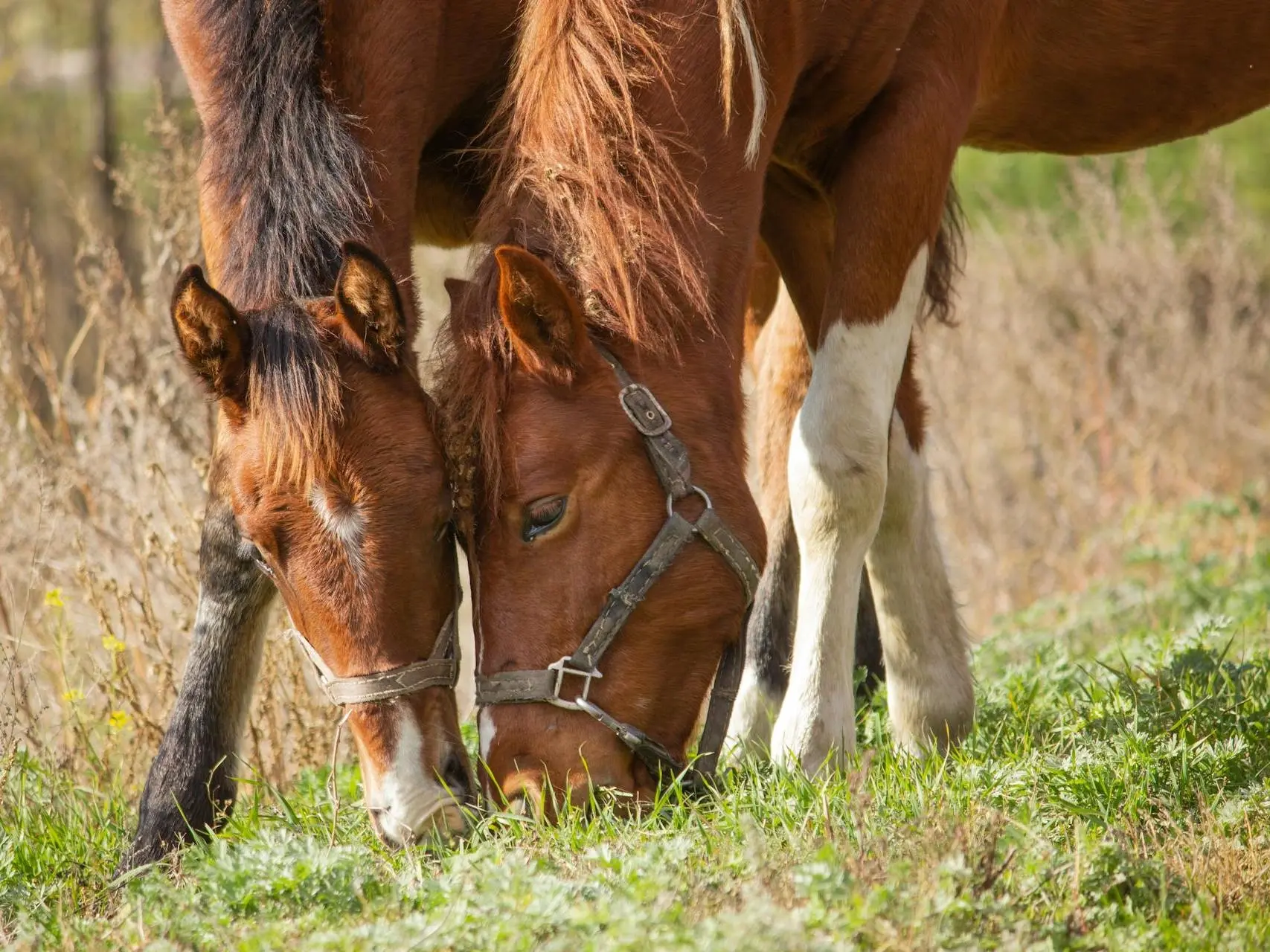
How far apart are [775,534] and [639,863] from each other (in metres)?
1.91

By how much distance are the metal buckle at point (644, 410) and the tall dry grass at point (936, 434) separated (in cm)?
167

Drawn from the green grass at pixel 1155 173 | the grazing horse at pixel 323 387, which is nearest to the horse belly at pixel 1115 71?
the grazing horse at pixel 323 387

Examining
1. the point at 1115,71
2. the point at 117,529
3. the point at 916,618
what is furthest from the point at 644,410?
the point at 117,529

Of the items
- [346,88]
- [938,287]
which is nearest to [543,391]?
[346,88]

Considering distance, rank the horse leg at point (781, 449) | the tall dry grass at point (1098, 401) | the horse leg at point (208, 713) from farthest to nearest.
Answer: the tall dry grass at point (1098, 401)
the horse leg at point (781, 449)
the horse leg at point (208, 713)

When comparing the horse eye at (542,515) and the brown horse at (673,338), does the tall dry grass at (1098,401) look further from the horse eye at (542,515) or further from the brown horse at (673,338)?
the horse eye at (542,515)

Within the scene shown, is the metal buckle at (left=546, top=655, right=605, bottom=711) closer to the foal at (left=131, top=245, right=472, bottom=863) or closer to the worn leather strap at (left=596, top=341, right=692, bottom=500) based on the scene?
the foal at (left=131, top=245, right=472, bottom=863)

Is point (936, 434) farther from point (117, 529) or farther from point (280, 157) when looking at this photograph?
point (280, 157)

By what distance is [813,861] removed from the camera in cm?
239

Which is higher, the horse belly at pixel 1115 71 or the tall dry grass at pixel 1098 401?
the horse belly at pixel 1115 71

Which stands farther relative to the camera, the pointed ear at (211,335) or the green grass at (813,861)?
the pointed ear at (211,335)

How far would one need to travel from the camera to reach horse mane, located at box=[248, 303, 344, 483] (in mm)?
2787

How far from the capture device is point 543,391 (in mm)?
2900

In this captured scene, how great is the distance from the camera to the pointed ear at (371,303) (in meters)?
2.81
